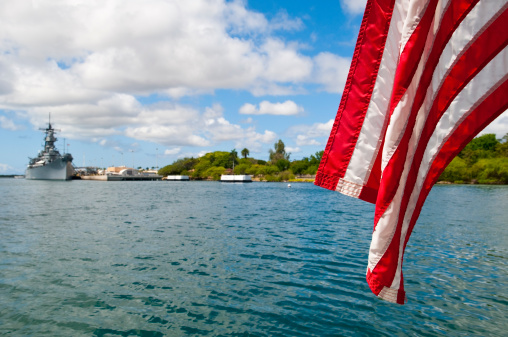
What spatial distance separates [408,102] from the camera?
3.53 m

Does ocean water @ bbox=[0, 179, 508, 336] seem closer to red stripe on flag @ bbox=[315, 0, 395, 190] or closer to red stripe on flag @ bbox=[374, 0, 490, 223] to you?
red stripe on flag @ bbox=[315, 0, 395, 190]

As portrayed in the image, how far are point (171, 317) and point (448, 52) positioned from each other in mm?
10299

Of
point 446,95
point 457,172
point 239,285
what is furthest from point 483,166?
point 446,95

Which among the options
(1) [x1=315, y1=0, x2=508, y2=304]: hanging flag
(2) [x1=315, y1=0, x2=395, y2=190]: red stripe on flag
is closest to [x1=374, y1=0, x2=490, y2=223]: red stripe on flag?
(1) [x1=315, y1=0, x2=508, y2=304]: hanging flag

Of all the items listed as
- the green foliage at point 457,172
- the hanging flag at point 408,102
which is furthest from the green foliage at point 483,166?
the hanging flag at point 408,102

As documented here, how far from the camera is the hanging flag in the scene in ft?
11.0

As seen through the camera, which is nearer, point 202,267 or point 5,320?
point 5,320

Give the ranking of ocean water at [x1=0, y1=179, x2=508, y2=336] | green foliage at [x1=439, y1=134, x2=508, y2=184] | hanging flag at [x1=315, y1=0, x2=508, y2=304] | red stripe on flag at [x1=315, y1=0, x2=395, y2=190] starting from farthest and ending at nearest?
Answer: green foliage at [x1=439, y1=134, x2=508, y2=184] < ocean water at [x1=0, y1=179, x2=508, y2=336] < red stripe on flag at [x1=315, y1=0, x2=395, y2=190] < hanging flag at [x1=315, y1=0, x2=508, y2=304]

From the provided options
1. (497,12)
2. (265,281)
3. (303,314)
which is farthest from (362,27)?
(265,281)

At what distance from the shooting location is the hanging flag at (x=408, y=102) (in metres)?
3.35

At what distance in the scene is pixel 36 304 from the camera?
1194 centimetres

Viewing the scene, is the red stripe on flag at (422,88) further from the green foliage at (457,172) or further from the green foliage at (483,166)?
the green foliage at (457,172)

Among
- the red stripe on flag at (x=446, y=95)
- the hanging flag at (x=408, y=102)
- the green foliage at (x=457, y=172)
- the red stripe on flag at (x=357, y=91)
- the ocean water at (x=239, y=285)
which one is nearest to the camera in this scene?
the red stripe on flag at (x=446, y=95)

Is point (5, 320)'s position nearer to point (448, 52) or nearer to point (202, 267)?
point (202, 267)
